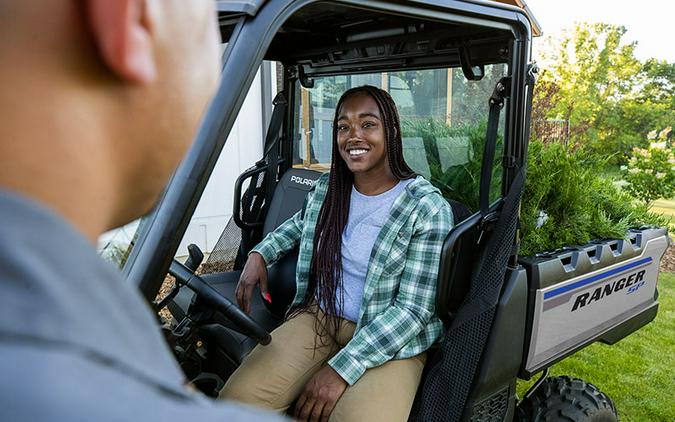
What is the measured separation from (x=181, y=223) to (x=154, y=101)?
0.95 m

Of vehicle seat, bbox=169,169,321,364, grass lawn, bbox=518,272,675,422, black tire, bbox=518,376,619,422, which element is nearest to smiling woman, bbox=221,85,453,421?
vehicle seat, bbox=169,169,321,364

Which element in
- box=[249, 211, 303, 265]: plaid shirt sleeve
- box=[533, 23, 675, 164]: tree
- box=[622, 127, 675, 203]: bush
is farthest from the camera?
box=[533, 23, 675, 164]: tree

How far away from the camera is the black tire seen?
7.36 ft

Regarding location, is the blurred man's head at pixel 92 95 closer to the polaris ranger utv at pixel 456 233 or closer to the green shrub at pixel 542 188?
the polaris ranger utv at pixel 456 233

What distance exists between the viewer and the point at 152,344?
1.23 feet

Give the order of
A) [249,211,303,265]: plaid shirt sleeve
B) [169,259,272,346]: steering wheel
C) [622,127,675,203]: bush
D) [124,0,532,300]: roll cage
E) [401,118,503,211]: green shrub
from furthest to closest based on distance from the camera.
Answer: [622,127,675,203]: bush < [249,211,303,265]: plaid shirt sleeve < [401,118,503,211]: green shrub < [169,259,272,346]: steering wheel < [124,0,532,300]: roll cage

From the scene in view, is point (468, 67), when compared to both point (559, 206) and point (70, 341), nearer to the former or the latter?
point (559, 206)

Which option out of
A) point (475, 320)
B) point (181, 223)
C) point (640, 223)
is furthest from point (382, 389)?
point (640, 223)

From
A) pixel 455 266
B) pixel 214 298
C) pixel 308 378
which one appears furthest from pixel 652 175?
pixel 214 298

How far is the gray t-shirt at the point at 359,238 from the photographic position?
2162 mm

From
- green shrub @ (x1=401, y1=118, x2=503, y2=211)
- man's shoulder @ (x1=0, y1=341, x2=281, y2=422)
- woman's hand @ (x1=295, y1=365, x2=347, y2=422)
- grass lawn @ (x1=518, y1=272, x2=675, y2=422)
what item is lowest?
grass lawn @ (x1=518, y1=272, x2=675, y2=422)

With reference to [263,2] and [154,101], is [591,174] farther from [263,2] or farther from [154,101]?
[154,101]

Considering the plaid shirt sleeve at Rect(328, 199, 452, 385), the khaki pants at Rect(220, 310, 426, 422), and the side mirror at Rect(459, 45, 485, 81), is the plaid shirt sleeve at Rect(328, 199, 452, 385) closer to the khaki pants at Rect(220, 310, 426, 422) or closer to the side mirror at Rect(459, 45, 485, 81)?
the khaki pants at Rect(220, 310, 426, 422)

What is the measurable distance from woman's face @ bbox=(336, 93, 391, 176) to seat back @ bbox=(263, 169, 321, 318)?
0.58m
